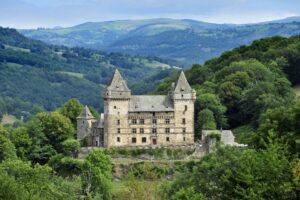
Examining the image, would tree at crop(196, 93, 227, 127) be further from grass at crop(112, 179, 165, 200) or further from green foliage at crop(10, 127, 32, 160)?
green foliage at crop(10, 127, 32, 160)

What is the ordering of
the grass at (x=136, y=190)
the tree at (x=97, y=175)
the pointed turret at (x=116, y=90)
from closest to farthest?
the grass at (x=136, y=190) < the tree at (x=97, y=175) < the pointed turret at (x=116, y=90)

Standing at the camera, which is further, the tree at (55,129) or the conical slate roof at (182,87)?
the tree at (55,129)

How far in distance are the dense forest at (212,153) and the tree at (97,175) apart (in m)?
0.10

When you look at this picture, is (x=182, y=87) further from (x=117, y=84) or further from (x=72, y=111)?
(x=72, y=111)

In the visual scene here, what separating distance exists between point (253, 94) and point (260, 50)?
105 ft

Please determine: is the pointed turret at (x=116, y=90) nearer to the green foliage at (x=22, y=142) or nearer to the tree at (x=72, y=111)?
the green foliage at (x=22, y=142)

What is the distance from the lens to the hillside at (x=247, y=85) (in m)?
98.9

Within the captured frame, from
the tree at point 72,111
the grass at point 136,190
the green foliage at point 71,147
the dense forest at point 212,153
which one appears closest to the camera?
the dense forest at point 212,153

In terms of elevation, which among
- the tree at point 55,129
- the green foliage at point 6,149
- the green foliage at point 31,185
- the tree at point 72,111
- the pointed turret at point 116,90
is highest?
the pointed turret at point 116,90

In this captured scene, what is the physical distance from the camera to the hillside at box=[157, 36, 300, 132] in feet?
325

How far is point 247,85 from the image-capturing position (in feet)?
345

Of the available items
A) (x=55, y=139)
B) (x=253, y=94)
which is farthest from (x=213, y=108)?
(x=55, y=139)

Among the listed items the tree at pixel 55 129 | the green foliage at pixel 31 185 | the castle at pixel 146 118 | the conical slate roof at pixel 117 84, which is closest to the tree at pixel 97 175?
the green foliage at pixel 31 185

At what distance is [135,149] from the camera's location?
89.2 meters
